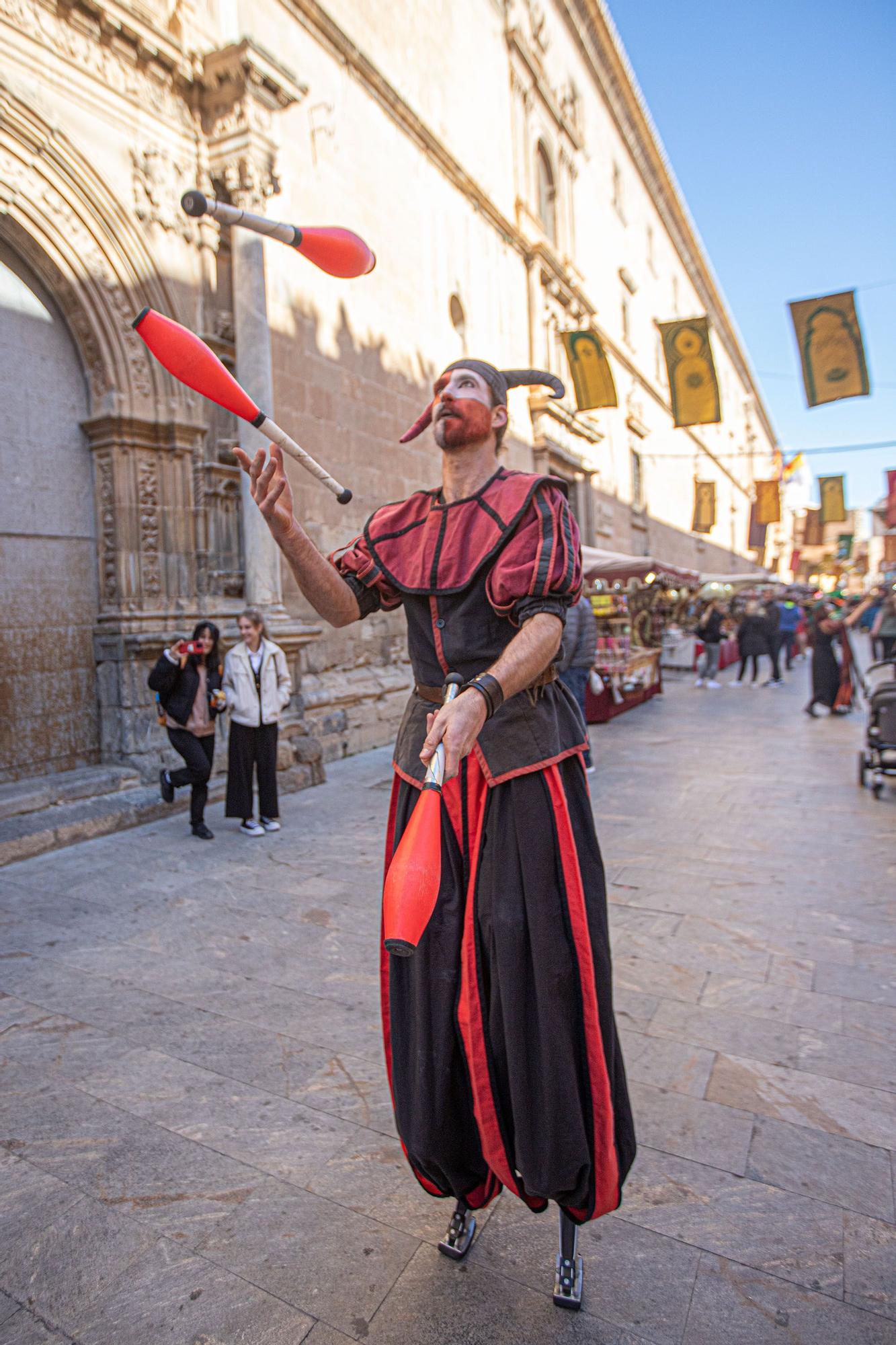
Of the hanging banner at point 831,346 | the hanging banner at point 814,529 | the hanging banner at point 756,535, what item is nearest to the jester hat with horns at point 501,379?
the hanging banner at point 831,346

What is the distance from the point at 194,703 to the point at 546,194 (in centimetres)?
1625

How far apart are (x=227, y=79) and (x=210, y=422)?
289cm

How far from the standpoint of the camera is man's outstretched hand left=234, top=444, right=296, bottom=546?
1675 millimetres

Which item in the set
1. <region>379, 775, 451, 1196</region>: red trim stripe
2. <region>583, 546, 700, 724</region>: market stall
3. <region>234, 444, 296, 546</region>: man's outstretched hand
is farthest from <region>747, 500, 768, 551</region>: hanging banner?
<region>234, 444, 296, 546</region>: man's outstretched hand

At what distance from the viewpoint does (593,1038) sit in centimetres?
173

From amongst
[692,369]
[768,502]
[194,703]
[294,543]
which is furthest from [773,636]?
[294,543]

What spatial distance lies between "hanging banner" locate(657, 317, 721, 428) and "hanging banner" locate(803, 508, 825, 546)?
1587 cm

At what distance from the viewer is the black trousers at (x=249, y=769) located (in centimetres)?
577

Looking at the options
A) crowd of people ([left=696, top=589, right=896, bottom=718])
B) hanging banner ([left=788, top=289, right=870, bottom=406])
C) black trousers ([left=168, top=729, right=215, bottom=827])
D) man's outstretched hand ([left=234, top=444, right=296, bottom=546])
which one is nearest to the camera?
man's outstretched hand ([left=234, top=444, right=296, bottom=546])

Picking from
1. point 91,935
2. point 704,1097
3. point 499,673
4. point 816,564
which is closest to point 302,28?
point 91,935

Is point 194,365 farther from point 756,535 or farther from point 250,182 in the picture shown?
point 756,535

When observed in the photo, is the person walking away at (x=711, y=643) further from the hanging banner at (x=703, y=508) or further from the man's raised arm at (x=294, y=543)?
the man's raised arm at (x=294, y=543)

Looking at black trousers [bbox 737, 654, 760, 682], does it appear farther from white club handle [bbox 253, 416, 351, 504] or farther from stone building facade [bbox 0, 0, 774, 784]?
white club handle [bbox 253, 416, 351, 504]

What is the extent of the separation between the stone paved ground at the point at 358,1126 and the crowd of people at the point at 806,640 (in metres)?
5.72
